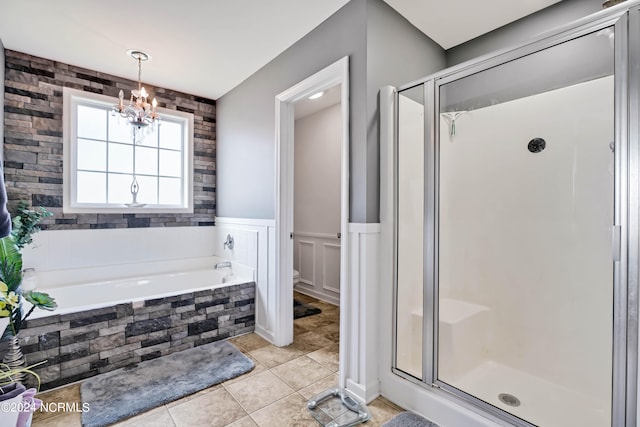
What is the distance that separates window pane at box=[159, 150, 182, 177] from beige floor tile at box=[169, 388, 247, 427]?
2503 mm

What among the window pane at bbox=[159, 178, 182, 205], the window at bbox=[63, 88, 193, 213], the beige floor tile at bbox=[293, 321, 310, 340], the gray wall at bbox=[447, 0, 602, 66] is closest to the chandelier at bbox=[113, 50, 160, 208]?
the window at bbox=[63, 88, 193, 213]

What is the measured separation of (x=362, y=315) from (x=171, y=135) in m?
3.01

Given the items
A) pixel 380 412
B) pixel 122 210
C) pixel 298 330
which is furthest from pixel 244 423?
pixel 122 210

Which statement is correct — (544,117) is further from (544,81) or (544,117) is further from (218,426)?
(218,426)

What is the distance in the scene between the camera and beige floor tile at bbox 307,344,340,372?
2.34 metres

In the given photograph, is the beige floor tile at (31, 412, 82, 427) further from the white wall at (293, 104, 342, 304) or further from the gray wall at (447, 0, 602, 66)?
the gray wall at (447, 0, 602, 66)

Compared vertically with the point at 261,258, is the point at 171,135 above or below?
→ above

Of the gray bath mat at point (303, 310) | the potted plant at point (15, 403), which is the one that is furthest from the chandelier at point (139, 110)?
the gray bath mat at point (303, 310)

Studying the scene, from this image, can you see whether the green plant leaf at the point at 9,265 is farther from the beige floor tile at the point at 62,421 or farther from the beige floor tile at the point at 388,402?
the beige floor tile at the point at 388,402

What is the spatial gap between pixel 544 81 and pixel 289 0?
1.62 meters

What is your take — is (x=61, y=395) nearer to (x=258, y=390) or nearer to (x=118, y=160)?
(x=258, y=390)

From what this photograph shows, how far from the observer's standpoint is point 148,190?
3.44m

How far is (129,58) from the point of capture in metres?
2.75

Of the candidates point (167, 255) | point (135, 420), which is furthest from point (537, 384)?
point (167, 255)
